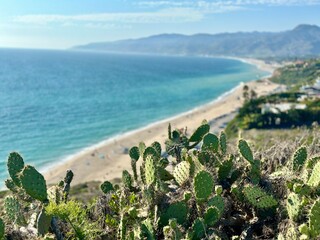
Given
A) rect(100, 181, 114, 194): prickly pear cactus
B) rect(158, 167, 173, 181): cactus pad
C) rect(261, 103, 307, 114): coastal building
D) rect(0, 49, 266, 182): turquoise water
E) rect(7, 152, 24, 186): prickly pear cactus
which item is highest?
rect(7, 152, 24, 186): prickly pear cactus

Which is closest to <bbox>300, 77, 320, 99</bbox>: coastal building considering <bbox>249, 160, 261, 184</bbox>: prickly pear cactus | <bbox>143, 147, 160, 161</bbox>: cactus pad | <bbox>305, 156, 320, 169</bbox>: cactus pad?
<bbox>305, 156, 320, 169</bbox>: cactus pad

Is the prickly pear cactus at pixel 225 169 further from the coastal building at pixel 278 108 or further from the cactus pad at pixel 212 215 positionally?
the coastal building at pixel 278 108

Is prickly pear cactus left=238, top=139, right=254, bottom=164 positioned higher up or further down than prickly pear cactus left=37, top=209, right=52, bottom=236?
higher up

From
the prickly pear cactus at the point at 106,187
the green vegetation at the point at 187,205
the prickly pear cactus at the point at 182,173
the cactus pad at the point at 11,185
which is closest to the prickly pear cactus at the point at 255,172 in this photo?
the green vegetation at the point at 187,205

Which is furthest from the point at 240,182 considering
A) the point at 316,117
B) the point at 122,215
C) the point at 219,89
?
the point at 219,89

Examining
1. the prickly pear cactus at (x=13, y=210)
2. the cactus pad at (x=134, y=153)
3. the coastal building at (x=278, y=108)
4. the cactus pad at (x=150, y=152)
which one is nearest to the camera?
the prickly pear cactus at (x=13, y=210)

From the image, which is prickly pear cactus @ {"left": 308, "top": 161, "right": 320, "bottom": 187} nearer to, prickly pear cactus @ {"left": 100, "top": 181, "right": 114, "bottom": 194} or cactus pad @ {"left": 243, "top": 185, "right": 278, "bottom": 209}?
cactus pad @ {"left": 243, "top": 185, "right": 278, "bottom": 209}

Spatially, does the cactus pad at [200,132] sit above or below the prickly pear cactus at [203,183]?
above
